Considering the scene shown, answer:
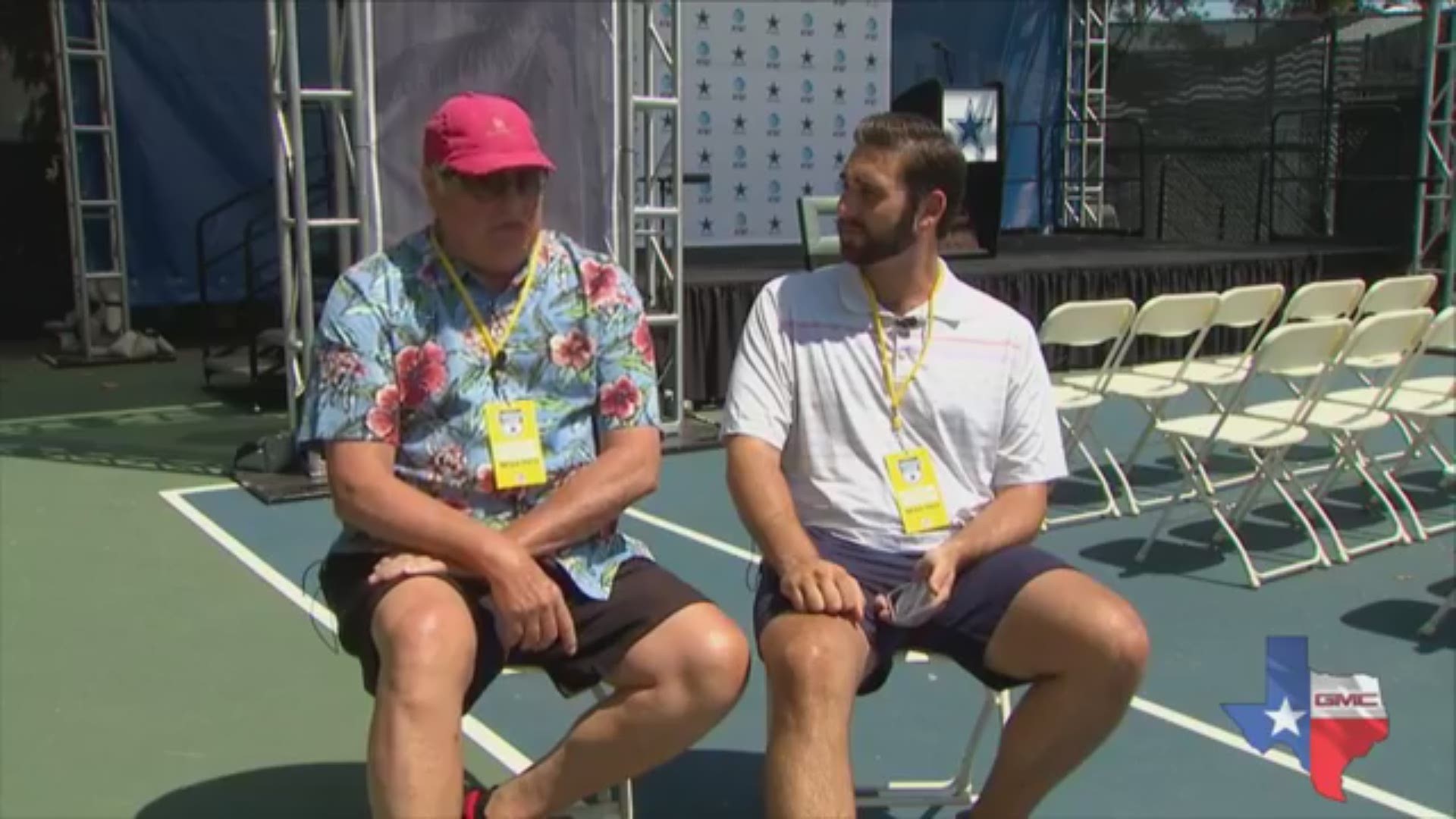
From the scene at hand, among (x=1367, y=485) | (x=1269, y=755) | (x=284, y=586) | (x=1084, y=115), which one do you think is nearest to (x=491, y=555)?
(x=1269, y=755)

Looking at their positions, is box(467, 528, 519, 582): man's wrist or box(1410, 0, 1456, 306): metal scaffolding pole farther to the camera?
box(1410, 0, 1456, 306): metal scaffolding pole

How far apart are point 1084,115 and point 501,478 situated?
42.7 feet

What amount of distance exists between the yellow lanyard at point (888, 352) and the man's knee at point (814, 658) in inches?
17.7

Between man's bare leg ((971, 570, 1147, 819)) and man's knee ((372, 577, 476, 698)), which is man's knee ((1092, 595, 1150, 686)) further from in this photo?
man's knee ((372, 577, 476, 698))

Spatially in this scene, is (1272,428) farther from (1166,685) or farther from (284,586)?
(284,586)

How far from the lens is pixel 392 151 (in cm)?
543

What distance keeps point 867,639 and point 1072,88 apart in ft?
42.7

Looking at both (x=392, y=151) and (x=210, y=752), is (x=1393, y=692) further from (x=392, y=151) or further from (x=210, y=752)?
(x=392, y=151)

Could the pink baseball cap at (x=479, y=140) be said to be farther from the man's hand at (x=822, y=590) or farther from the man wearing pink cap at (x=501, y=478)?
the man's hand at (x=822, y=590)

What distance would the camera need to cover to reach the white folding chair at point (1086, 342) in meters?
5.44

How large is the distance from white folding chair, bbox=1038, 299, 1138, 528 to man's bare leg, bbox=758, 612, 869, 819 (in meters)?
3.23

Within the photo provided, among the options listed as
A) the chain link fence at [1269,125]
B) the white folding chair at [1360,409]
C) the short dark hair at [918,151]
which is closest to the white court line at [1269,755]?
the short dark hair at [918,151]

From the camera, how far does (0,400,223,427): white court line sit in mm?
7273

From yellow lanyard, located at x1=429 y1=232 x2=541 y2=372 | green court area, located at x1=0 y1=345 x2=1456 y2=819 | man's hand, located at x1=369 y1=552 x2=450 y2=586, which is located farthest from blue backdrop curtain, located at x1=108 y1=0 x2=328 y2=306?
man's hand, located at x1=369 y1=552 x2=450 y2=586
